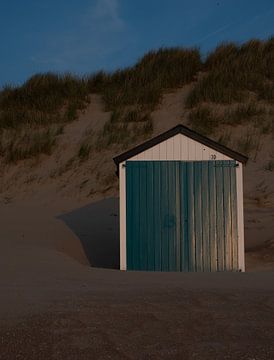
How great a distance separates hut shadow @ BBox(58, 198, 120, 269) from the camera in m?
12.6

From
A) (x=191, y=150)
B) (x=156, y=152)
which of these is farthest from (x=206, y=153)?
(x=156, y=152)

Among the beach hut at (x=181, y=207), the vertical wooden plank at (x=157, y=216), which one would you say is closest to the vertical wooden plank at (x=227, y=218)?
the beach hut at (x=181, y=207)

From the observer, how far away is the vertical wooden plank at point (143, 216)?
10438 millimetres

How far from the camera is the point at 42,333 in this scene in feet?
15.4

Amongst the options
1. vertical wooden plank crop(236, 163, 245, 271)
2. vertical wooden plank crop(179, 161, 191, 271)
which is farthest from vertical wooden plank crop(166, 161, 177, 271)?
vertical wooden plank crop(236, 163, 245, 271)

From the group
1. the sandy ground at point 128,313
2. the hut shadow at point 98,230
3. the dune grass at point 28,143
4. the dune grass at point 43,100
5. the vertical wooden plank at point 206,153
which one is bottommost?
the sandy ground at point 128,313

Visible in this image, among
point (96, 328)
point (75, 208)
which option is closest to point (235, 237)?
point (96, 328)

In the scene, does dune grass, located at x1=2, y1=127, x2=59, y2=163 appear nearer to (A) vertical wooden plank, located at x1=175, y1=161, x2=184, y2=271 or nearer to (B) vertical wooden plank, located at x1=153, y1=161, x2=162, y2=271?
(B) vertical wooden plank, located at x1=153, y1=161, x2=162, y2=271

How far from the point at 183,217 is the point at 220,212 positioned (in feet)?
2.24

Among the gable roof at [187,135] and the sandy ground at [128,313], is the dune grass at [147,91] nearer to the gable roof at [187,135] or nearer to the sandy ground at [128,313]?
the gable roof at [187,135]

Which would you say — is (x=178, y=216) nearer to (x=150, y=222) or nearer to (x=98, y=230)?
(x=150, y=222)

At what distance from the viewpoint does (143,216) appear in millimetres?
10555

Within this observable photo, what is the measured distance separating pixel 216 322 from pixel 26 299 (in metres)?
2.12

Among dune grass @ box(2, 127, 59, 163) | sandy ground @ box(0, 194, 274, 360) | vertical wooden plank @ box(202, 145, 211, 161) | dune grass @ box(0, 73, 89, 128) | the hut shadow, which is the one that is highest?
dune grass @ box(0, 73, 89, 128)
